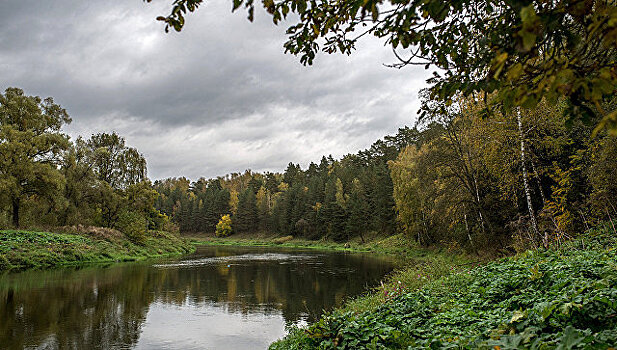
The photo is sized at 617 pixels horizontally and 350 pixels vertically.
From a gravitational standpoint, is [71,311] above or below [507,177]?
below

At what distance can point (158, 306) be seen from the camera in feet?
42.6

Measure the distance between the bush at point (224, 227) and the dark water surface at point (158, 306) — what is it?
58.1 m

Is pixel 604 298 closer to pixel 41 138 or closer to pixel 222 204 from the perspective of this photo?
pixel 41 138

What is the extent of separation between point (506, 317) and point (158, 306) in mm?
12122

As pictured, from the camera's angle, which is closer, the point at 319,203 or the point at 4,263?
the point at 4,263

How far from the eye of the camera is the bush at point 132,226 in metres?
33.2

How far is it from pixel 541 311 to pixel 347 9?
3785 millimetres

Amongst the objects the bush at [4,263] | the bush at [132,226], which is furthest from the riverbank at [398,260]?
the bush at [132,226]

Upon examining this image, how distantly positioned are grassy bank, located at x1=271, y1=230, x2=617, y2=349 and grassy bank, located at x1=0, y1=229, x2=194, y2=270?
68.1 ft

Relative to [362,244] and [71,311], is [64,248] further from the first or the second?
[362,244]

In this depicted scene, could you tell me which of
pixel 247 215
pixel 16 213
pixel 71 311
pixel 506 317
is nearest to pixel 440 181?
pixel 506 317

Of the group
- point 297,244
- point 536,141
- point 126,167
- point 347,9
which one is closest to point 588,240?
point 536,141

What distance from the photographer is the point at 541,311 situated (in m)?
3.87

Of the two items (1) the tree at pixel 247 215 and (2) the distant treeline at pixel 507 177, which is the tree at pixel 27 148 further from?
(1) the tree at pixel 247 215
